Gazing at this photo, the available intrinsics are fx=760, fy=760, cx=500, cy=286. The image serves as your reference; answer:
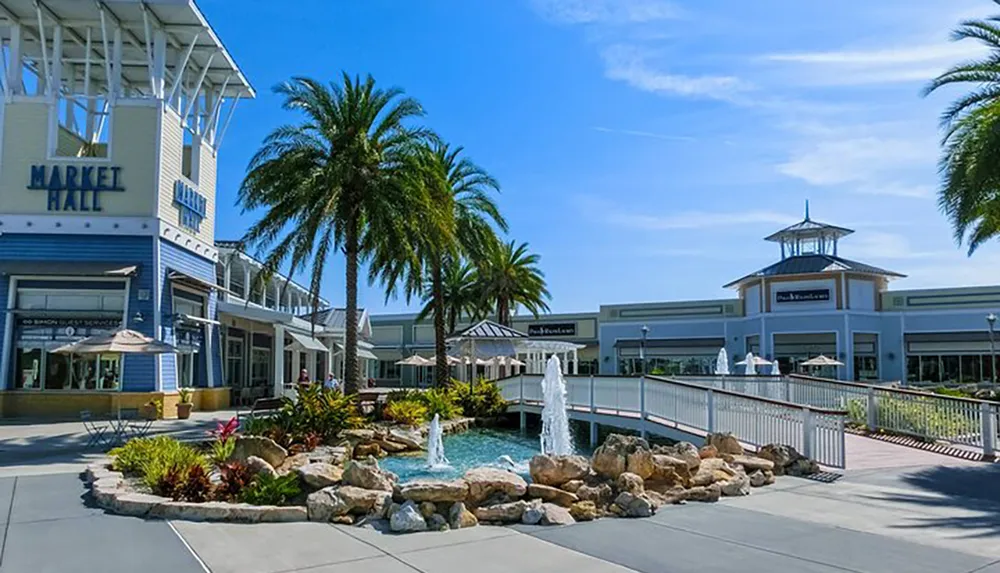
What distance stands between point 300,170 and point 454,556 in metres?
16.8

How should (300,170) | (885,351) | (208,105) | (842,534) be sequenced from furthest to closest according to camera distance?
(885,351) < (208,105) < (300,170) < (842,534)

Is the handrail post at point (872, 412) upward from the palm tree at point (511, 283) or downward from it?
downward

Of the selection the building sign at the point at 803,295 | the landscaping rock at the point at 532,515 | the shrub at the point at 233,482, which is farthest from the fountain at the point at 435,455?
the building sign at the point at 803,295

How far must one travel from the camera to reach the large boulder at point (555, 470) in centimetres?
975

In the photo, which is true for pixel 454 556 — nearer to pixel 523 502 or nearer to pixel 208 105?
pixel 523 502

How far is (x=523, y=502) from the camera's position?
28.8 feet

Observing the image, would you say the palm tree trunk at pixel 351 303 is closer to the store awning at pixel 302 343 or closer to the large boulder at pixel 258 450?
the large boulder at pixel 258 450

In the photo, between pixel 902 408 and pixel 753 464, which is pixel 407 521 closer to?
pixel 753 464

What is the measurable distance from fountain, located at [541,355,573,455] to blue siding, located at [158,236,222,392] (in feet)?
41.9

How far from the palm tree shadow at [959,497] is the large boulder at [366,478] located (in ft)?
19.2

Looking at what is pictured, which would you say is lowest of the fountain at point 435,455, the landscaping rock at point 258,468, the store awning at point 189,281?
the fountain at point 435,455

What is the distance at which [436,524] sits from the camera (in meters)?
8.32

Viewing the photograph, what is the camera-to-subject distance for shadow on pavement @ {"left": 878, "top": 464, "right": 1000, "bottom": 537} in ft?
27.5

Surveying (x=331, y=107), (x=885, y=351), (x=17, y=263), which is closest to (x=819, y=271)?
(x=885, y=351)
